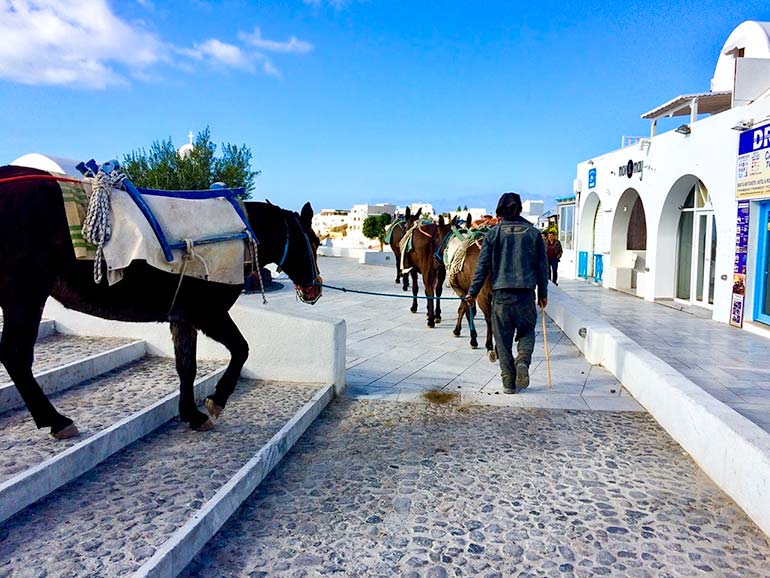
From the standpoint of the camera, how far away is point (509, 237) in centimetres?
600

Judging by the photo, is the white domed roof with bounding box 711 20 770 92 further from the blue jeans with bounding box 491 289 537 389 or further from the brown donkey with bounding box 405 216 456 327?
the blue jeans with bounding box 491 289 537 389

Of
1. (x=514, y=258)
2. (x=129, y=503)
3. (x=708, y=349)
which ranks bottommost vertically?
(x=708, y=349)

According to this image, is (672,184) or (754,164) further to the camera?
(672,184)

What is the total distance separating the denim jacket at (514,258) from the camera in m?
5.89

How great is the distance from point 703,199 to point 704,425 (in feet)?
34.2

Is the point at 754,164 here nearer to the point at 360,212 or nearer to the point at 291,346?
the point at 291,346

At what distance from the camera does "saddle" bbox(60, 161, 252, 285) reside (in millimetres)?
3648

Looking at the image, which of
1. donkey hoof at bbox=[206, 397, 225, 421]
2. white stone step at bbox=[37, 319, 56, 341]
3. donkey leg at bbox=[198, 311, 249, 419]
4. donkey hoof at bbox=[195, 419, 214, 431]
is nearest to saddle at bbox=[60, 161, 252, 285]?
donkey leg at bbox=[198, 311, 249, 419]

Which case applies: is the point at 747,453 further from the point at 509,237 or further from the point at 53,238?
the point at 53,238

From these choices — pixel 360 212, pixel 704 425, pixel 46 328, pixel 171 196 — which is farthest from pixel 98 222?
pixel 360 212

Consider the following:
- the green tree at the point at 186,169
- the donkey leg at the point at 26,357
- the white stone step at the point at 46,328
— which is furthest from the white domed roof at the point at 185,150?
the donkey leg at the point at 26,357

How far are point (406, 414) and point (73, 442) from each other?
8.77ft

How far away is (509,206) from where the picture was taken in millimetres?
6051

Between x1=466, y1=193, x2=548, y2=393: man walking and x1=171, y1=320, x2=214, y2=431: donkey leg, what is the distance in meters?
2.96
